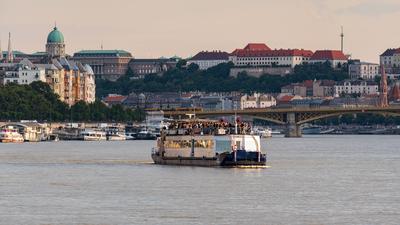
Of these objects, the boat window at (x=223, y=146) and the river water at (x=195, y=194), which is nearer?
the river water at (x=195, y=194)

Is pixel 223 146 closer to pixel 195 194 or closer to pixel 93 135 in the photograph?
pixel 195 194

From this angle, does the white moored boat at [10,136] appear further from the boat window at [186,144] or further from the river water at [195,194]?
the boat window at [186,144]

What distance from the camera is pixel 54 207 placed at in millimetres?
61594

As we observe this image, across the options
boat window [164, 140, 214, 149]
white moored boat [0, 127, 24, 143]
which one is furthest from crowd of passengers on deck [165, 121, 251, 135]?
white moored boat [0, 127, 24, 143]

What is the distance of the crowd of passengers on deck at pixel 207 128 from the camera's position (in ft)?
282

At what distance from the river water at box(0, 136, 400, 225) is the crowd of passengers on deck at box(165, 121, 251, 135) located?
244cm

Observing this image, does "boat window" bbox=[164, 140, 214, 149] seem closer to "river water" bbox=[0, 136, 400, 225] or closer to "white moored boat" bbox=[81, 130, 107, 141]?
"river water" bbox=[0, 136, 400, 225]

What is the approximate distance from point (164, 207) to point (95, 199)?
4.13 meters

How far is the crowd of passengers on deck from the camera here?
282ft

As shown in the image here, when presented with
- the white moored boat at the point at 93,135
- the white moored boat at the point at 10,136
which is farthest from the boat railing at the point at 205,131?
the white moored boat at the point at 93,135

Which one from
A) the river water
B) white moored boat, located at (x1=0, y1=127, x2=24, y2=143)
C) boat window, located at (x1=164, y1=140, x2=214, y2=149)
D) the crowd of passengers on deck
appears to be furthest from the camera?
white moored boat, located at (x1=0, y1=127, x2=24, y2=143)

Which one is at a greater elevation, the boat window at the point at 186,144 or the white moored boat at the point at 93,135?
the white moored boat at the point at 93,135

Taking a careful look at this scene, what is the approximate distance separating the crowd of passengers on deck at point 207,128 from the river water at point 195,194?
244cm

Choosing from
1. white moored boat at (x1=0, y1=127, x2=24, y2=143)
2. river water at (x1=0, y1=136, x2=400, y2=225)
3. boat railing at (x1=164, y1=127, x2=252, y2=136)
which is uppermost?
white moored boat at (x1=0, y1=127, x2=24, y2=143)
